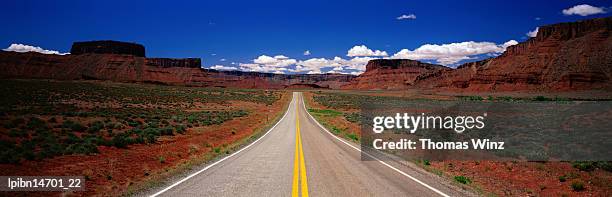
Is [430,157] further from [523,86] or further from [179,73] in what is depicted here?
[179,73]

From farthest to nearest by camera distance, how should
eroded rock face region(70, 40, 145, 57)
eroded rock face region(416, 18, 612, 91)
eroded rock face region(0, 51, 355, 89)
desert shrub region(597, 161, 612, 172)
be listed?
eroded rock face region(70, 40, 145, 57)
eroded rock face region(0, 51, 355, 89)
eroded rock face region(416, 18, 612, 91)
desert shrub region(597, 161, 612, 172)

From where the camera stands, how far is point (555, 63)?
9819cm

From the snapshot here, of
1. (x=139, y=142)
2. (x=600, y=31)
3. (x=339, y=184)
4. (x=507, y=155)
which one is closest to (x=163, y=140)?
(x=139, y=142)

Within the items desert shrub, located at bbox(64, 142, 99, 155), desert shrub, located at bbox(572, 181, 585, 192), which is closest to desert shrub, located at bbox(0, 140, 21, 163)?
desert shrub, located at bbox(64, 142, 99, 155)

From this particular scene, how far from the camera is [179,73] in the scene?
199m

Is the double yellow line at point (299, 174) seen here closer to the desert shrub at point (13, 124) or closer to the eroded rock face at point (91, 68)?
the desert shrub at point (13, 124)

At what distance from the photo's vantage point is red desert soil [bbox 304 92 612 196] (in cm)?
928

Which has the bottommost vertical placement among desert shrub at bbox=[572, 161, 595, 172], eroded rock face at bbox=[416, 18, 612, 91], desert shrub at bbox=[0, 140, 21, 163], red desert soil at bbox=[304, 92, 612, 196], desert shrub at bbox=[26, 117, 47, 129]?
red desert soil at bbox=[304, 92, 612, 196]

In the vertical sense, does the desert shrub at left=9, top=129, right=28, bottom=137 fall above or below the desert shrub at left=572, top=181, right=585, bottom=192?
above

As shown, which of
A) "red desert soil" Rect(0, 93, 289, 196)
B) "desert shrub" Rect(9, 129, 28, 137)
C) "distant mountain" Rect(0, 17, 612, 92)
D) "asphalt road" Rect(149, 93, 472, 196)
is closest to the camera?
"asphalt road" Rect(149, 93, 472, 196)

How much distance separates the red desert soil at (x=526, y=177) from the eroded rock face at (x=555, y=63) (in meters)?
94.8

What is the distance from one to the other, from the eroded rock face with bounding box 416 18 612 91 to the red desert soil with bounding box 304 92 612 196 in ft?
311

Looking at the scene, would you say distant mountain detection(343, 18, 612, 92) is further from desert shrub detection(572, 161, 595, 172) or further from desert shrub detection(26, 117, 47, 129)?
desert shrub detection(26, 117, 47, 129)

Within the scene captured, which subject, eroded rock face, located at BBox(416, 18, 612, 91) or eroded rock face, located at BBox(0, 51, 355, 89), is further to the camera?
eroded rock face, located at BBox(0, 51, 355, 89)
